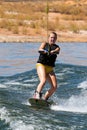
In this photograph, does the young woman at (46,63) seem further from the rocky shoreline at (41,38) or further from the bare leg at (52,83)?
the rocky shoreline at (41,38)

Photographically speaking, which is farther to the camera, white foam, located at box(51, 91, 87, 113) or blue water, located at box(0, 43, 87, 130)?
white foam, located at box(51, 91, 87, 113)

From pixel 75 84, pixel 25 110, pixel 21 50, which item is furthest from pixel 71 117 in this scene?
pixel 21 50

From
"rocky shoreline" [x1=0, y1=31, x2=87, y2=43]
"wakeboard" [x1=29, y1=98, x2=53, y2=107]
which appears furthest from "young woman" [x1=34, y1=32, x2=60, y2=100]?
"rocky shoreline" [x1=0, y1=31, x2=87, y2=43]

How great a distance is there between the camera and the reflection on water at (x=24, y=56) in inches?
786

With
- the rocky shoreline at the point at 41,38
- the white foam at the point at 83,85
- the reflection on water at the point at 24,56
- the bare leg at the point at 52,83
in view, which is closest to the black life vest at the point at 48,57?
the bare leg at the point at 52,83

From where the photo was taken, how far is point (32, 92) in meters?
14.0

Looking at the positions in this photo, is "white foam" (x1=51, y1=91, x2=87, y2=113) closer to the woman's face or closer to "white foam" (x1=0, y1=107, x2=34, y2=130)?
the woman's face

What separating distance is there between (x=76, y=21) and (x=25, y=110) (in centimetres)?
3269

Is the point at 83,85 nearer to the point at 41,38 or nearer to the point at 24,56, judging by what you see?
the point at 24,56

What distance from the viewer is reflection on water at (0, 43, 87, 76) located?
1997 centimetres

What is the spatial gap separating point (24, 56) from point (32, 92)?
1001cm

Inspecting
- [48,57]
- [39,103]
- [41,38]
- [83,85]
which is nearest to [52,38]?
[48,57]

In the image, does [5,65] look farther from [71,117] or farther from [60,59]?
[71,117]

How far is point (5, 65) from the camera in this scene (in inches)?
811
